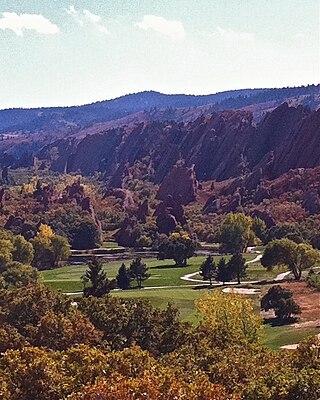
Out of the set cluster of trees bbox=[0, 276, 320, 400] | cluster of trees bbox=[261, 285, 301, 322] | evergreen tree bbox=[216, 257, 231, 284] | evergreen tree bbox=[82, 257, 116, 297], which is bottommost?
evergreen tree bbox=[216, 257, 231, 284]

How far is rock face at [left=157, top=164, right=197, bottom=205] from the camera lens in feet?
552

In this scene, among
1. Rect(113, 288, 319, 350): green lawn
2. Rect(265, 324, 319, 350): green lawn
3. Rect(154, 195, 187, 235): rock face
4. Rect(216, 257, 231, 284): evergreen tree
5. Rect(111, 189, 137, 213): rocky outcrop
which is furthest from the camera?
Rect(111, 189, 137, 213): rocky outcrop

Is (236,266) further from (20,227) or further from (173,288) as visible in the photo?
(20,227)

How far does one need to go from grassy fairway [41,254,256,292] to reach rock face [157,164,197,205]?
59577mm

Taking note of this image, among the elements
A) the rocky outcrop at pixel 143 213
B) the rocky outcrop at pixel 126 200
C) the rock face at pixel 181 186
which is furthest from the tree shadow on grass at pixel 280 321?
the rock face at pixel 181 186

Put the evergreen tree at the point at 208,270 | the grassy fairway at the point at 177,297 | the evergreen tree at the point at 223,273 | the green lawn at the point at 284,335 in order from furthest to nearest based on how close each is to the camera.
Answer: the evergreen tree at the point at 208,270, the evergreen tree at the point at 223,273, the grassy fairway at the point at 177,297, the green lawn at the point at 284,335

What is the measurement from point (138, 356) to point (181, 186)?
149m

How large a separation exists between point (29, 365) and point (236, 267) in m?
59.5

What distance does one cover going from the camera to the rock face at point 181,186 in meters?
168

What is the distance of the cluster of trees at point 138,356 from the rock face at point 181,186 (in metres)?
125

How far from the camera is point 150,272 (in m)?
92.4

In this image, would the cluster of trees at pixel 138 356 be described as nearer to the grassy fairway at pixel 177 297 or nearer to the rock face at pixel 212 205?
the grassy fairway at pixel 177 297

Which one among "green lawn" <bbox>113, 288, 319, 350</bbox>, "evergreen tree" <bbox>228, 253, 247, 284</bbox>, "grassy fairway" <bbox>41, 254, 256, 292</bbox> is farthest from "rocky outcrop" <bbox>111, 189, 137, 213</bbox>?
"green lawn" <bbox>113, 288, 319, 350</bbox>

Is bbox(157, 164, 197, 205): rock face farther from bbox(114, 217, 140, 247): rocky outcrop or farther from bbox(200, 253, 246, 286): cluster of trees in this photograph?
bbox(200, 253, 246, 286): cluster of trees
